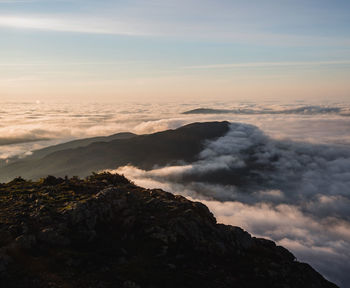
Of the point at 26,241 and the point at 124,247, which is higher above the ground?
the point at 26,241

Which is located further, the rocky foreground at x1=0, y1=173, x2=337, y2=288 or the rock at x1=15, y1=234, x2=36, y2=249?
the rock at x1=15, y1=234, x2=36, y2=249

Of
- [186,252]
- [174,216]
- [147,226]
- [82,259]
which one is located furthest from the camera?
[174,216]

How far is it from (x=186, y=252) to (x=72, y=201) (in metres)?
15.1

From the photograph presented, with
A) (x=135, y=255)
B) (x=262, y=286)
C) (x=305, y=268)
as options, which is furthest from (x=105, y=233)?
(x=305, y=268)

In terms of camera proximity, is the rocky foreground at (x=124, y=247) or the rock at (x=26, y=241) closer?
the rocky foreground at (x=124, y=247)

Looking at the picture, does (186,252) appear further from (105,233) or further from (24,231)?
(24,231)

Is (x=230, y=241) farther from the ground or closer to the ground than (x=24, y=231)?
closer to the ground

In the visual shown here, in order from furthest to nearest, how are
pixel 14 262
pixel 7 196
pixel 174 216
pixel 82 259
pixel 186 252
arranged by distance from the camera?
pixel 7 196 < pixel 174 216 < pixel 186 252 < pixel 82 259 < pixel 14 262

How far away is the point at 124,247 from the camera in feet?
94.8

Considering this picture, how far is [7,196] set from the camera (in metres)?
36.8

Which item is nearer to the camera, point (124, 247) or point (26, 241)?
point (26, 241)

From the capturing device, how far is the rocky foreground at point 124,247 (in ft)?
78.1

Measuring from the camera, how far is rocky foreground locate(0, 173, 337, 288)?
23797 mm

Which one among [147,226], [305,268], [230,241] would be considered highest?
[147,226]
